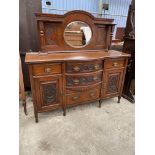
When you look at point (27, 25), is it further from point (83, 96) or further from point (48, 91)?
point (83, 96)

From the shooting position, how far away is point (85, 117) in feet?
6.36

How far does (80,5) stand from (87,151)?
406 cm

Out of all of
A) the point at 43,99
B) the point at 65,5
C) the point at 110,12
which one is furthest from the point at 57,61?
the point at 110,12

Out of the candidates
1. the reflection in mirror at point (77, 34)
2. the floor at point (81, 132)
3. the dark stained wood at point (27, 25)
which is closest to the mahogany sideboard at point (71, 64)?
the reflection in mirror at point (77, 34)

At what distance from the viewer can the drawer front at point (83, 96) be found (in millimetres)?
1847

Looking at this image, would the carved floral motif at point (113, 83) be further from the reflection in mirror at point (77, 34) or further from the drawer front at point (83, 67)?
the reflection in mirror at point (77, 34)

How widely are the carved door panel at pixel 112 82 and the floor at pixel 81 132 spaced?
256mm

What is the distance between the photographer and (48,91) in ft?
5.56

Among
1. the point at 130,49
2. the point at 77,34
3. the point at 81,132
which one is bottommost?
the point at 81,132

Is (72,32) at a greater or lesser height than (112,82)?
greater

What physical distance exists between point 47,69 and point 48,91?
0.29 metres

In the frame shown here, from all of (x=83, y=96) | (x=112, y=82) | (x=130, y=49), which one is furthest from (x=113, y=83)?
(x=130, y=49)

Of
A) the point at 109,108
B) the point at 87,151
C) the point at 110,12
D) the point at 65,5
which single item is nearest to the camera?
the point at 87,151
